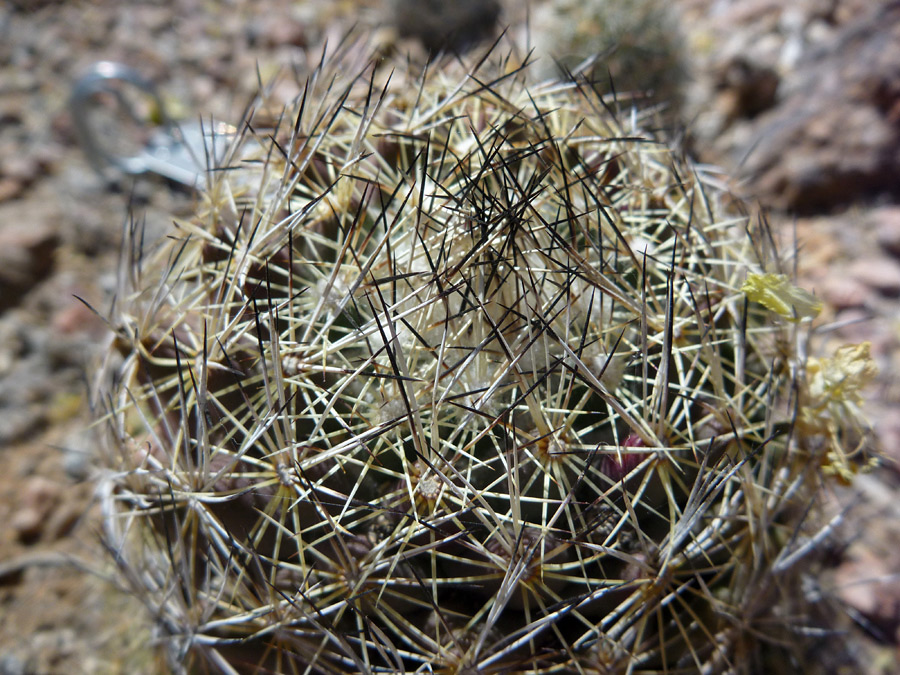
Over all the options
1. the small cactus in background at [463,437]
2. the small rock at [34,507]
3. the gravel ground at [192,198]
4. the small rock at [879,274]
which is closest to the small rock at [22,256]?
the gravel ground at [192,198]

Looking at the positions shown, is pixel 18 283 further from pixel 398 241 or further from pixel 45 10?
pixel 398 241

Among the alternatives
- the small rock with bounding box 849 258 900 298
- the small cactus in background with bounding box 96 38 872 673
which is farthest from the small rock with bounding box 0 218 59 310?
the small rock with bounding box 849 258 900 298

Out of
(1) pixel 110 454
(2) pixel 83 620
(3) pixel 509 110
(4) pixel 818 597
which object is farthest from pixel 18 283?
(4) pixel 818 597

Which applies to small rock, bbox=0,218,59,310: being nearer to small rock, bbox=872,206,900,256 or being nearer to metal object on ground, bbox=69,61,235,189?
metal object on ground, bbox=69,61,235,189

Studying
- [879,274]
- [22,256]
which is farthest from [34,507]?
[879,274]

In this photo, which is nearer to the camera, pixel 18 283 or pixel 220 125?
pixel 220 125

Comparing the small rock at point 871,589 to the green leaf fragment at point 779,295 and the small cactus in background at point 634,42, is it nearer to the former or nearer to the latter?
the green leaf fragment at point 779,295

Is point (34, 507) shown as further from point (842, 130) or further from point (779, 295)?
point (842, 130)
